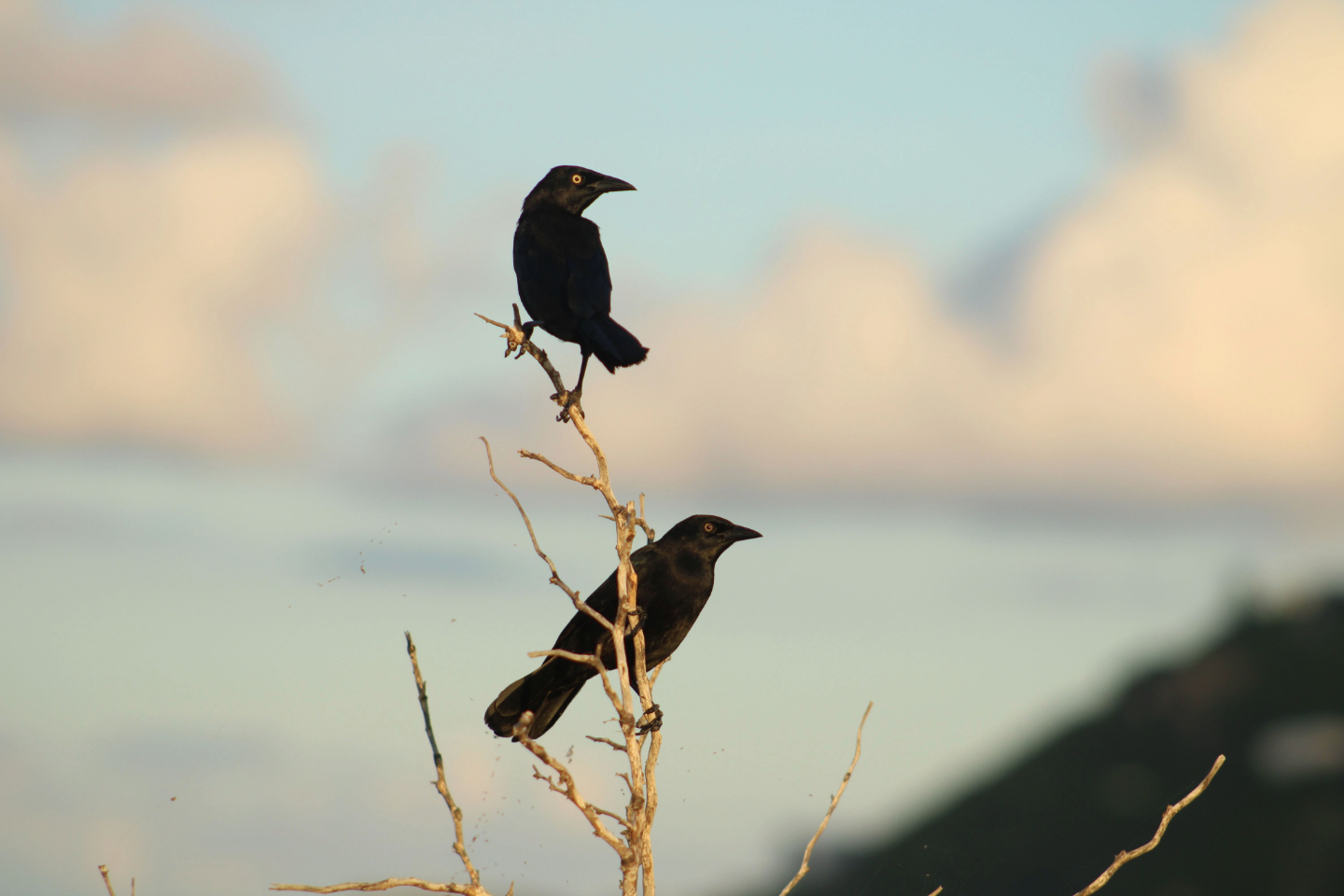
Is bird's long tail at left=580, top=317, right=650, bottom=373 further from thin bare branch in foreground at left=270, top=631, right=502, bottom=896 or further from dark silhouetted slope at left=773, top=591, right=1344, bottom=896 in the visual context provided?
dark silhouetted slope at left=773, top=591, right=1344, bottom=896

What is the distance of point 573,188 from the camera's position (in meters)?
9.87

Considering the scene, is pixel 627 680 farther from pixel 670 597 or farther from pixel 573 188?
pixel 573 188

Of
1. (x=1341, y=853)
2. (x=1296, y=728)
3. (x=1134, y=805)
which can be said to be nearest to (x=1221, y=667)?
(x=1296, y=728)

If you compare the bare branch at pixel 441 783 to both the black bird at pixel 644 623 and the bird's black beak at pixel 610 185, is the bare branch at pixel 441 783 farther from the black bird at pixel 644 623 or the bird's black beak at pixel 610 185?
the bird's black beak at pixel 610 185

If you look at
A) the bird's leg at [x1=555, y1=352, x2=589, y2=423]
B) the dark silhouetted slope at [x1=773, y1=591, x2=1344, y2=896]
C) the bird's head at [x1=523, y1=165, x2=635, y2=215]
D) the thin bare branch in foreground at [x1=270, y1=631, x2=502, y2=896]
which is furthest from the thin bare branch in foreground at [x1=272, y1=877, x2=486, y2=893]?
the dark silhouetted slope at [x1=773, y1=591, x2=1344, y2=896]

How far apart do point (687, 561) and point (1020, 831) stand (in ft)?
262

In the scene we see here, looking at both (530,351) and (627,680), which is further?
(530,351)

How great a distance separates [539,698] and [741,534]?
166 centimetres

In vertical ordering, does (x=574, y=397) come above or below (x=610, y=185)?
below

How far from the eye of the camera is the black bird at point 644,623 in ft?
25.9

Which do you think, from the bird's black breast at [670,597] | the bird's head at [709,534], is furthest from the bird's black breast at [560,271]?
the bird's black breast at [670,597]

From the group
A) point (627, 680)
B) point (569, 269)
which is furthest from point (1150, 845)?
point (569, 269)

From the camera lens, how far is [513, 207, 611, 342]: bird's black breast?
8.54 metres

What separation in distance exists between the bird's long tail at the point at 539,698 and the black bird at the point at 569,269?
1.70 meters
